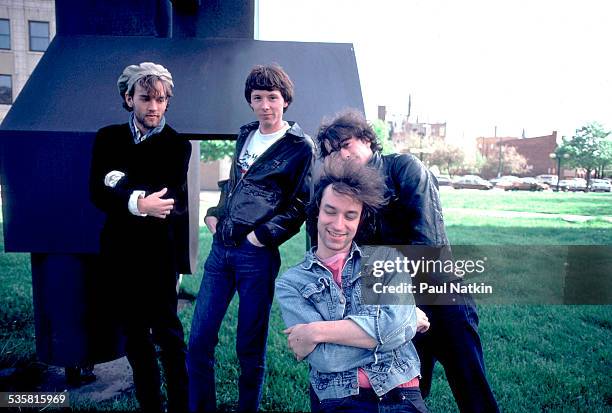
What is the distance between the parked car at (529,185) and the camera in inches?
146

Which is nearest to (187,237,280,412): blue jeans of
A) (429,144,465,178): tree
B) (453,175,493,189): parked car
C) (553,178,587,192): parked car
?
(553,178,587,192): parked car

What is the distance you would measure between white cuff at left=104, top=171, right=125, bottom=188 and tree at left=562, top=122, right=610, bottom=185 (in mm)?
2394

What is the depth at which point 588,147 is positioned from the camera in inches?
106

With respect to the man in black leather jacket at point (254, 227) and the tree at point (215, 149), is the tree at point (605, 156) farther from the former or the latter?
the tree at point (215, 149)


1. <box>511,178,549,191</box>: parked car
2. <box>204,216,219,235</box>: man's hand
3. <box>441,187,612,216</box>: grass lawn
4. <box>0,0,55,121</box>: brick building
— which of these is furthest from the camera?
<box>511,178,549,191</box>: parked car

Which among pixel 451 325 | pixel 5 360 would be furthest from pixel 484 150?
pixel 5 360

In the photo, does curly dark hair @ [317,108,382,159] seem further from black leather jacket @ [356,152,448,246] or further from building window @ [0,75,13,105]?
building window @ [0,75,13,105]

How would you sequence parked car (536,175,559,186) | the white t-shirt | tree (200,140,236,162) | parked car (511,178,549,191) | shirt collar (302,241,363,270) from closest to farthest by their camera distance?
1. shirt collar (302,241,363,270)
2. the white t-shirt
3. parked car (536,175,559,186)
4. parked car (511,178,549,191)
5. tree (200,140,236,162)

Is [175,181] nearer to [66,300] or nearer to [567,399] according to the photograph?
[66,300]

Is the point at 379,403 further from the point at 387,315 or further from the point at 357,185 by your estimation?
the point at 357,185

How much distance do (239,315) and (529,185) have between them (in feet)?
10.5

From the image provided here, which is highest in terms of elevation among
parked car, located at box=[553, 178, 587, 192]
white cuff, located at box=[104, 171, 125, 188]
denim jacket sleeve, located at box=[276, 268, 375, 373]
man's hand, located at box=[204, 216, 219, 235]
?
white cuff, located at box=[104, 171, 125, 188]

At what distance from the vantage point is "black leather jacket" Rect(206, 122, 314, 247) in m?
1.87

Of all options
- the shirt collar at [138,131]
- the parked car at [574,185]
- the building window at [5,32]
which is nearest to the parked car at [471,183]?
the parked car at [574,185]
